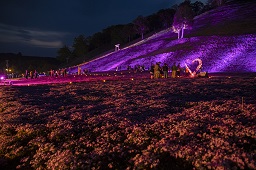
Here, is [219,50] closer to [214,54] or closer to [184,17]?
[214,54]

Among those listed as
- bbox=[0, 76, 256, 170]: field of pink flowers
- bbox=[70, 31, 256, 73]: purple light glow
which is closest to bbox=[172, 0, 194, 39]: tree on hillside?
bbox=[70, 31, 256, 73]: purple light glow

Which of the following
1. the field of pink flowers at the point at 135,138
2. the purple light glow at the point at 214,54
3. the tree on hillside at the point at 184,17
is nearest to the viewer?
the field of pink flowers at the point at 135,138

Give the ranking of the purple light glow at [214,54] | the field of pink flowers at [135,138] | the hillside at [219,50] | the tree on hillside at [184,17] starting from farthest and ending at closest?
the tree on hillside at [184,17] → the hillside at [219,50] → the purple light glow at [214,54] → the field of pink flowers at [135,138]

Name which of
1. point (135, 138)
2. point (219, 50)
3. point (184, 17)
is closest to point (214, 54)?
point (219, 50)

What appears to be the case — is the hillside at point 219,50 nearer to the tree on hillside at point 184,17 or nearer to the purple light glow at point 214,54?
the purple light glow at point 214,54

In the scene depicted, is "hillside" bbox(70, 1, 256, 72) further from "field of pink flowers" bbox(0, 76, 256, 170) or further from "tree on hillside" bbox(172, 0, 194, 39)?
"field of pink flowers" bbox(0, 76, 256, 170)

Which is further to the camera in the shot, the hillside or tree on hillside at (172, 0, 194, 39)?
tree on hillside at (172, 0, 194, 39)

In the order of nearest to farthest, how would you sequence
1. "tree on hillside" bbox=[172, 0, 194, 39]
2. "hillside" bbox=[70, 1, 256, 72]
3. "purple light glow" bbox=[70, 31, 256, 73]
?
"purple light glow" bbox=[70, 31, 256, 73] < "hillside" bbox=[70, 1, 256, 72] < "tree on hillside" bbox=[172, 0, 194, 39]

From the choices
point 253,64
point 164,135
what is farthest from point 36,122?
point 253,64

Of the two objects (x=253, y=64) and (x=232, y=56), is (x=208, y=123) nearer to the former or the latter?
(x=253, y=64)

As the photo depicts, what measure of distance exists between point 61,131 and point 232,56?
56703 millimetres

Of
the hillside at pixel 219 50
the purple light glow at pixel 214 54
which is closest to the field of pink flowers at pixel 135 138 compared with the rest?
the purple light glow at pixel 214 54

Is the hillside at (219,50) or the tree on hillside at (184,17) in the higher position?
the tree on hillside at (184,17)

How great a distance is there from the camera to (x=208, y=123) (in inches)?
427
